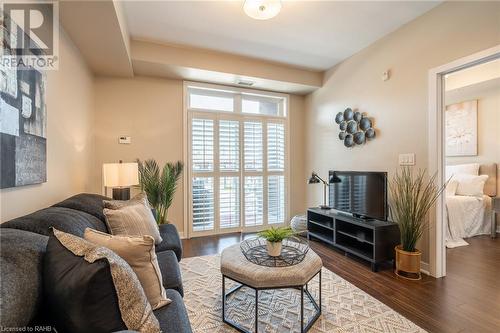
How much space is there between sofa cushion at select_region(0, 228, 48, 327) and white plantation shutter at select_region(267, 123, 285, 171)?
12.1ft

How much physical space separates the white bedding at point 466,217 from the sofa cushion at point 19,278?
14.9 feet

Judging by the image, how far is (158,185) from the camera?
131 inches

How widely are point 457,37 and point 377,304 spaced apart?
8.52 ft

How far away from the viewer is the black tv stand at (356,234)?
8.63 feet

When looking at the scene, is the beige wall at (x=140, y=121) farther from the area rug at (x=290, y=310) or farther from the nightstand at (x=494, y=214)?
the nightstand at (x=494, y=214)

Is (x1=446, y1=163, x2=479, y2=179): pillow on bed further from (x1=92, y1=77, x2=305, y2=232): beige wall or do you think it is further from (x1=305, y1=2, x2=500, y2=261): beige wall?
(x1=92, y1=77, x2=305, y2=232): beige wall

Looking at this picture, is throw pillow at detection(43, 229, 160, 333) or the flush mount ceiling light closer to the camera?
throw pillow at detection(43, 229, 160, 333)

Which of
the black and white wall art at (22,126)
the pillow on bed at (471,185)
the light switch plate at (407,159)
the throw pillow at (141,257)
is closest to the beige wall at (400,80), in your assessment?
the light switch plate at (407,159)

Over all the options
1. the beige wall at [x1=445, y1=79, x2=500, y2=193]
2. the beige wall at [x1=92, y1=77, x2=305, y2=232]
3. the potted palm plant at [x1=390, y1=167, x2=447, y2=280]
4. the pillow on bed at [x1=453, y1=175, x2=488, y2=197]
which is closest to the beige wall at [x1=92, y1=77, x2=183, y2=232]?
the beige wall at [x1=92, y1=77, x2=305, y2=232]

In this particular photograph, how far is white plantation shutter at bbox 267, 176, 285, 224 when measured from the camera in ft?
14.6

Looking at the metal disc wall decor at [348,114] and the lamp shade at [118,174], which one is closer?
the lamp shade at [118,174]

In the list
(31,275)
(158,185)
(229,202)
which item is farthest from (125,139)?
(31,275)

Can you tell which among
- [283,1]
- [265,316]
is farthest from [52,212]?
[283,1]

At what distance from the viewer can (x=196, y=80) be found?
152 inches
